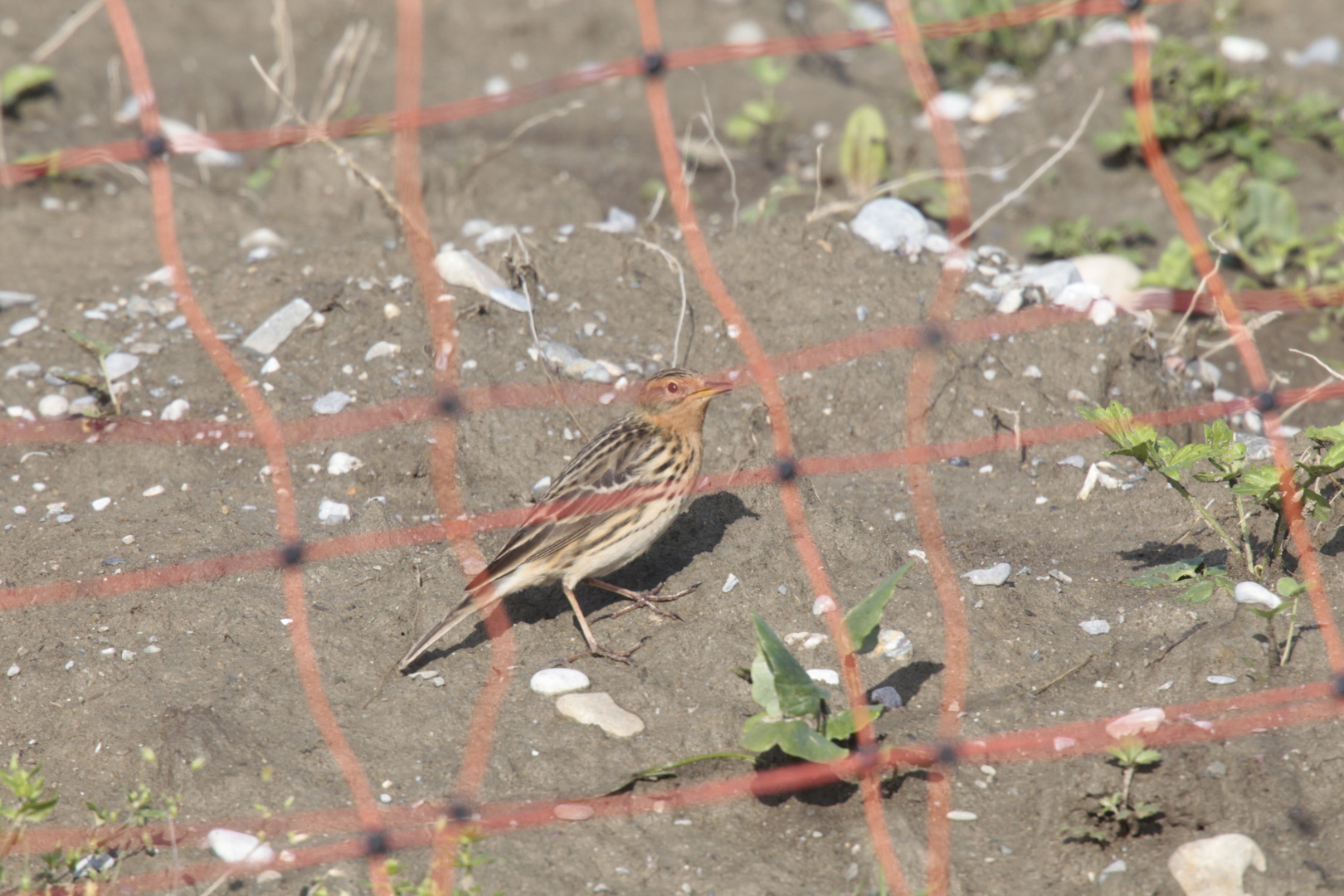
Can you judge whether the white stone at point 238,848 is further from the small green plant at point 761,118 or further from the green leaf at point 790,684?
the small green plant at point 761,118

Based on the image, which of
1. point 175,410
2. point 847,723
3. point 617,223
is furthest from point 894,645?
point 617,223

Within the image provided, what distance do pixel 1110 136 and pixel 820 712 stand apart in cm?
585

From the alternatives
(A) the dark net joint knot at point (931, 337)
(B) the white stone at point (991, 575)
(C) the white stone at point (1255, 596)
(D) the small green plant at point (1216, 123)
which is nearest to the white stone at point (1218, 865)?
(C) the white stone at point (1255, 596)

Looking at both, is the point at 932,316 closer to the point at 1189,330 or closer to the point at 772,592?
the point at 1189,330

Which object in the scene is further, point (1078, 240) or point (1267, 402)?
point (1078, 240)

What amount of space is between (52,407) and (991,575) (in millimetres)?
4414

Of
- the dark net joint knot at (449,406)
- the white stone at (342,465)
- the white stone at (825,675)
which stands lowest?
the white stone at (342,465)

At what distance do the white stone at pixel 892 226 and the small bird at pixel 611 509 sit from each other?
6.59 feet

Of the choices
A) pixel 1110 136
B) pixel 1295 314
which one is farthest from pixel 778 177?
pixel 1295 314

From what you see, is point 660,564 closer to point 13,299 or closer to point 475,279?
point 475,279

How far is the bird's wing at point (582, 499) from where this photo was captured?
4801 mm

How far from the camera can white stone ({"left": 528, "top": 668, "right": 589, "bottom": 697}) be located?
4492 millimetres

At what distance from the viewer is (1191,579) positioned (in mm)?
4562

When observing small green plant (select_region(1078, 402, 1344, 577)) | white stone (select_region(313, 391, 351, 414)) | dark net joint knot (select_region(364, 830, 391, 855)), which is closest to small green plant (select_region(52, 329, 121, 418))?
white stone (select_region(313, 391, 351, 414))
